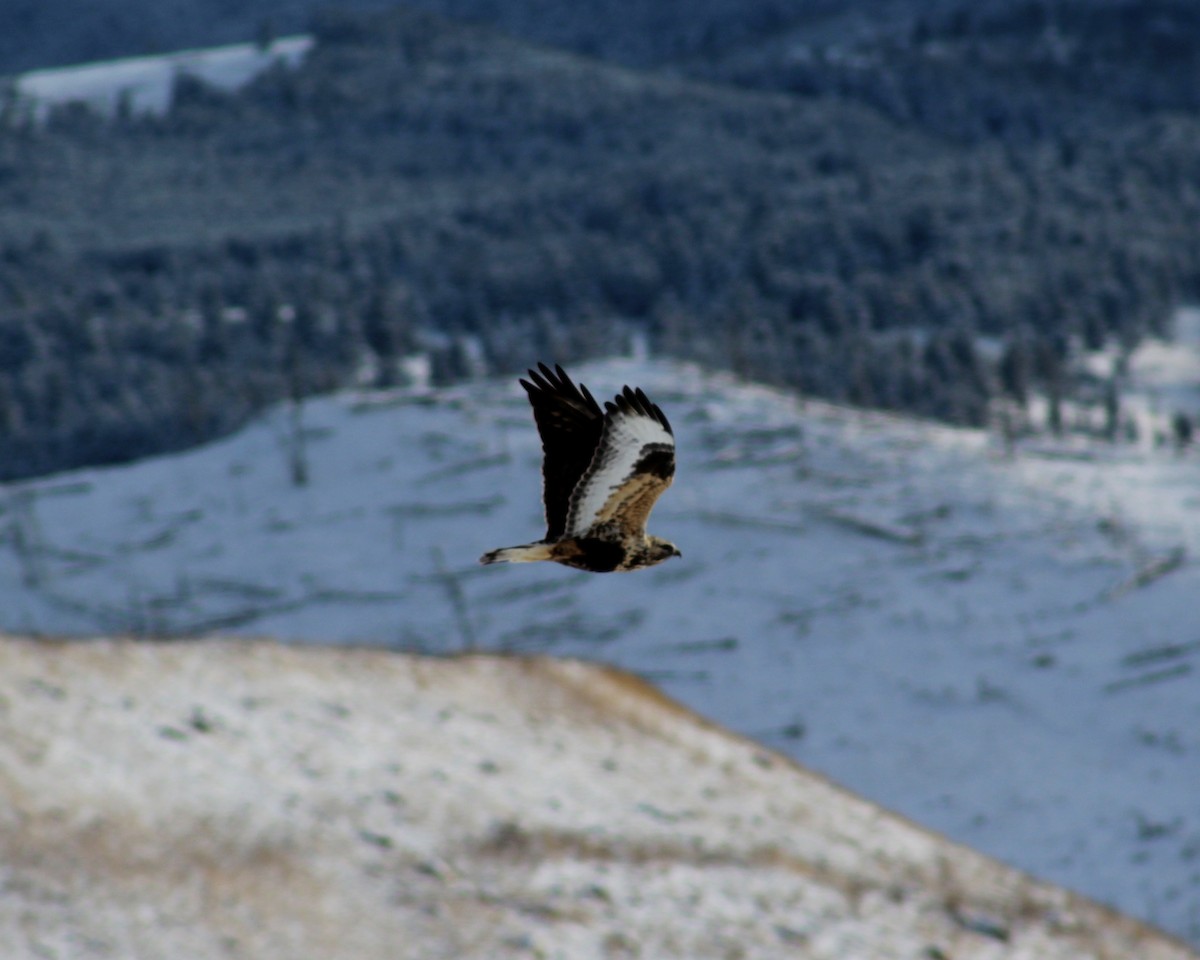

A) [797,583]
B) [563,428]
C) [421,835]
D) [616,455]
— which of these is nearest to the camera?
[616,455]

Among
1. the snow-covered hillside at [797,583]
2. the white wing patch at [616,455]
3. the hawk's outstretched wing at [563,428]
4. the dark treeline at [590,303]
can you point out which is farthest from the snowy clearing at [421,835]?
the dark treeline at [590,303]

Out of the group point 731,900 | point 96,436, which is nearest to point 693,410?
point 731,900

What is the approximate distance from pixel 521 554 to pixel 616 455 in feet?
3.16

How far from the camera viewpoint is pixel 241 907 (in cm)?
1975

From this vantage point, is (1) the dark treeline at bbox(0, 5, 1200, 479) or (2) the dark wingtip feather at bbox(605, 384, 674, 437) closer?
(2) the dark wingtip feather at bbox(605, 384, 674, 437)

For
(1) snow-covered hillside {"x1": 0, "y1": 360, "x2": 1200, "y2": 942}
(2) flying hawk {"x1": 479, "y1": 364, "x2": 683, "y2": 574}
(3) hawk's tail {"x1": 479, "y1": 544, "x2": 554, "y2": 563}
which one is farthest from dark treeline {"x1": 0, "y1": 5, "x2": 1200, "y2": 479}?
(3) hawk's tail {"x1": 479, "y1": 544, "x2": 554, "y2": 563}

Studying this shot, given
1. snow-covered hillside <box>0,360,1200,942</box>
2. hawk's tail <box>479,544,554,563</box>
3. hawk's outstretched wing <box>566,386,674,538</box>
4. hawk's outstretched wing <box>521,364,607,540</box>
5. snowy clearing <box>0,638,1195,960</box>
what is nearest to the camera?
hawk's tail <box>479,544,554,563</box>

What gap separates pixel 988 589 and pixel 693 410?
1295 centimetres

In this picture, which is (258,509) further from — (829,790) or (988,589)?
(829,790)

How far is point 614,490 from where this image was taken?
289 inches

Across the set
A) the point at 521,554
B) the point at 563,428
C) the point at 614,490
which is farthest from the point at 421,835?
the point at 521,554

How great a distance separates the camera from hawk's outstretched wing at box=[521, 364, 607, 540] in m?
7.63

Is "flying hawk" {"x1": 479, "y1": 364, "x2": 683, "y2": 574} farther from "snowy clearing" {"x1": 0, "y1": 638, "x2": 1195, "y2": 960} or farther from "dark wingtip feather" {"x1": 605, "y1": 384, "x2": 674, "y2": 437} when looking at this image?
"snowy clearing" {"x1": 0, "y1": 638, "x2": 1195, "y2": 960}

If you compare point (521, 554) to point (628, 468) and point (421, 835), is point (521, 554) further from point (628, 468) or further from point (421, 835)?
point (421, 835)
